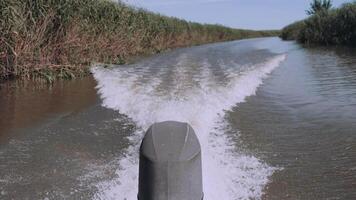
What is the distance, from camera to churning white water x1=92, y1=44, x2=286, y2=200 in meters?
4.35

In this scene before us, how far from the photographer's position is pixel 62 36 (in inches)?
513

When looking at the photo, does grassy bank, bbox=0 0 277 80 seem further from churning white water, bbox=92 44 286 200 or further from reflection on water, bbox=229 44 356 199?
reflection on water, bbox=229 44 356 199

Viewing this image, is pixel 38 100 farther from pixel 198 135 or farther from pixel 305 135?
pixel 305 135

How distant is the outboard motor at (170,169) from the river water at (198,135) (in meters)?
1.74

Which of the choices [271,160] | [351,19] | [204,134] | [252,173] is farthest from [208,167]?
[351,19]

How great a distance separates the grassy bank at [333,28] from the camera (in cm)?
3038

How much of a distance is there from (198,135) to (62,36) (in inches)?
322

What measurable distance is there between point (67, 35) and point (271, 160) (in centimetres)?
928

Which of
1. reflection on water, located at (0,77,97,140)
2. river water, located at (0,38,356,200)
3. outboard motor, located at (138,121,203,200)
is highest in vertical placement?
outboard motor, located at (138,121,203,200)

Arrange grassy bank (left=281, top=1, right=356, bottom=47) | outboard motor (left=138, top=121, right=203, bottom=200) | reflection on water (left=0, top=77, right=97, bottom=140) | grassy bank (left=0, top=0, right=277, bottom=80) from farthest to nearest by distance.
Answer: grassy bank (left=281, top=1, right=356, bottom=47) → grassy bank (left=0, top=0, right=277, bottom=80) → reflection on water (left=0, top=77, right=97, bottom=140) → outboard motor (left=138, top=121, right=203, bottom=200)

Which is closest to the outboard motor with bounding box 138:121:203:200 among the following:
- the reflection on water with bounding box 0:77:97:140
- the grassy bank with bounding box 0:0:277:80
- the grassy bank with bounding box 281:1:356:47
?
the reflection on water with bounding box 0:77:97:140

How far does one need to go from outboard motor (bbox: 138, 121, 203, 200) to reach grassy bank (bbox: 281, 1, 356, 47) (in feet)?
93.9

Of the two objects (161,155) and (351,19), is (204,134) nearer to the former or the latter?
(161,155)

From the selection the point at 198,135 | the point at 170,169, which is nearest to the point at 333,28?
the point at 198,135
